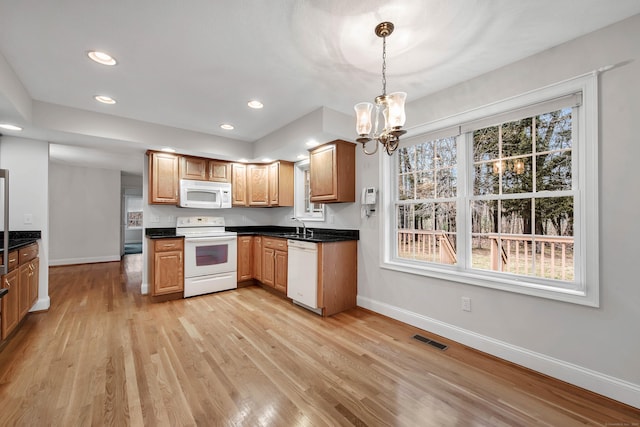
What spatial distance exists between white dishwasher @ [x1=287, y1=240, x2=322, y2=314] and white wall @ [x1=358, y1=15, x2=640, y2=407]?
1.60m

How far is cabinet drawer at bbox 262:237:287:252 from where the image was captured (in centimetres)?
402

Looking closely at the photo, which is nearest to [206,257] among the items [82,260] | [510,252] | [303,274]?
[303,274]

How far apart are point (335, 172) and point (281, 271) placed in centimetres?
166

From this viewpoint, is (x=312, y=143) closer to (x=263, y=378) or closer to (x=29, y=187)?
(x=263, y=378)

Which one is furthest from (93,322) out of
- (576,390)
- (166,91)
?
(576,390)

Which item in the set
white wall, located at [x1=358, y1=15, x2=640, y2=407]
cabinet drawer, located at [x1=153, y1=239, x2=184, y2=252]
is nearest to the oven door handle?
cabinet drawer, located at [x1=153, y1=239, x2=184, y2=252]

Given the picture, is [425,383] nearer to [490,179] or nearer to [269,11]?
[490,179]

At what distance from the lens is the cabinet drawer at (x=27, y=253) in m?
2.84

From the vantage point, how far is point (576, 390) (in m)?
1.93

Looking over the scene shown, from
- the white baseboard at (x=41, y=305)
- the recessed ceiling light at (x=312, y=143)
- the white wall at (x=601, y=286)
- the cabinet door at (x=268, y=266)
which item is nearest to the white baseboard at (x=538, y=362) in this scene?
the white wall at (x=601, y=286)

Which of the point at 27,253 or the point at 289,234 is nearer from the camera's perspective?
the point at 27,253

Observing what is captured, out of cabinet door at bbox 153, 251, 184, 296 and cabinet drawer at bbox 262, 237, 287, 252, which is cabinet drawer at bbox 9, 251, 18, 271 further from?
cabinet drawer at bbox 262, 237, 287, 252

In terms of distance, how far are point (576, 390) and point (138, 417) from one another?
9.60ft

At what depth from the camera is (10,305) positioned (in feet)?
8.44
